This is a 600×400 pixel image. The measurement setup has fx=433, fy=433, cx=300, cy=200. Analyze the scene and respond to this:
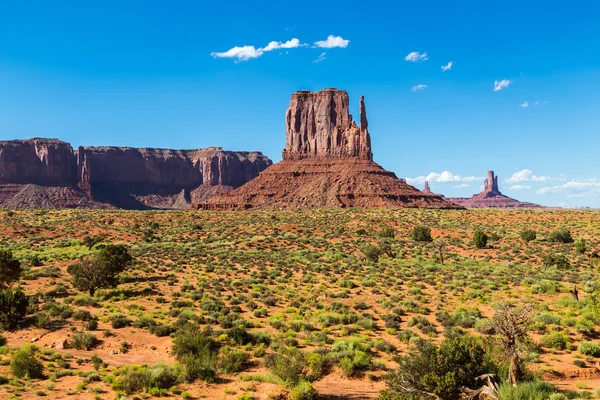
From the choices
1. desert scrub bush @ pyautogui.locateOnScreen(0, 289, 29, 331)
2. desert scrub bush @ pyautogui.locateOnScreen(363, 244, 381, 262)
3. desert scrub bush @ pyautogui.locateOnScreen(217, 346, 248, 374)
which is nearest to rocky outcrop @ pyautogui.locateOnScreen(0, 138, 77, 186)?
desert scrub bush @ pyautogui.locateOnScreen(363, 244, 381, 262)

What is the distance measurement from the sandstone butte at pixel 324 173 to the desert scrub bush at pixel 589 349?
3269 inches

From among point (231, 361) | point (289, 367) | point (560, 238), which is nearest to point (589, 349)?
point (289, 367)

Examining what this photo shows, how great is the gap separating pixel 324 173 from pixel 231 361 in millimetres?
111058

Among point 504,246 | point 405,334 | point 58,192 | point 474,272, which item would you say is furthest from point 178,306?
point 58,192

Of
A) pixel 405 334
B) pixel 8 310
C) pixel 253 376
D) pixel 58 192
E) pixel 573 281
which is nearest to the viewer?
pixel 253 376

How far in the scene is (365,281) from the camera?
95.9 feet

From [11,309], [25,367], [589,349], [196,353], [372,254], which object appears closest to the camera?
[25,367]

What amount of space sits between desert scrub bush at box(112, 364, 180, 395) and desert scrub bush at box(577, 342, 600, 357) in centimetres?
1503

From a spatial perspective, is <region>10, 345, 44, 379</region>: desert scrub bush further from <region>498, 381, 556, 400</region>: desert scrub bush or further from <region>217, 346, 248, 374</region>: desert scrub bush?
<region>498, 381, 556, 400</region>: desert scrub bush

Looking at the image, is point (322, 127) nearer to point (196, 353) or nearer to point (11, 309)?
point (11, 309)

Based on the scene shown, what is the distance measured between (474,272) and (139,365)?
24.9m

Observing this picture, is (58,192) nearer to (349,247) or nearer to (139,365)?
(349,247)

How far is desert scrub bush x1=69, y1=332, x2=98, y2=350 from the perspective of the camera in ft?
58.6

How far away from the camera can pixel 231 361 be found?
51.0 ft
